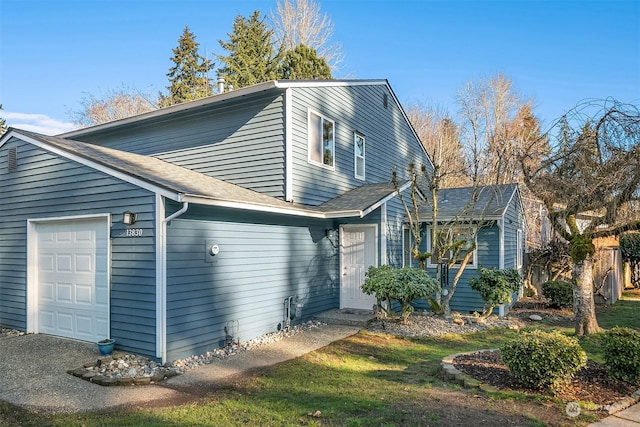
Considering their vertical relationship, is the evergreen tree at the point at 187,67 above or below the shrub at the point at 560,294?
above

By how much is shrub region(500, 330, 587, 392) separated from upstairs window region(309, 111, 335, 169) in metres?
6.59

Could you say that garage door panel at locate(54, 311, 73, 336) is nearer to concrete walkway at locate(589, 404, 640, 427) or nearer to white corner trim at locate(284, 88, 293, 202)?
white corner trim at locate(284, 88, 293, 202)

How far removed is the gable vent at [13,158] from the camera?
8086mm

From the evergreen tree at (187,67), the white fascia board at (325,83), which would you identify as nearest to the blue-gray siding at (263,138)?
the white fascia board at (325,83)

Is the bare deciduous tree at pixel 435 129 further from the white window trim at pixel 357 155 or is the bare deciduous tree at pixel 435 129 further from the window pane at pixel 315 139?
the window pane at pixel 315 139

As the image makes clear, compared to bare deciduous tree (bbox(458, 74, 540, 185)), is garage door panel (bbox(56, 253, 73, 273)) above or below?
below

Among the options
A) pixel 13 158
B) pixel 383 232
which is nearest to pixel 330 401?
pixel 383 232

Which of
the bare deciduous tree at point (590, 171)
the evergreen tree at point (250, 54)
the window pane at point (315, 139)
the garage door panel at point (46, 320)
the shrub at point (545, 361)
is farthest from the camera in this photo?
the evergreen tree at point (250, 54)

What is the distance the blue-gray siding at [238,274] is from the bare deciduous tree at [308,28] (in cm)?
1656

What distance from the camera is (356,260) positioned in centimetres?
1052

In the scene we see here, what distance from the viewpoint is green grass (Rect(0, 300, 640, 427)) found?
4070mm

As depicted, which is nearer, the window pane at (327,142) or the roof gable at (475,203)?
the roof gable at (475,203)

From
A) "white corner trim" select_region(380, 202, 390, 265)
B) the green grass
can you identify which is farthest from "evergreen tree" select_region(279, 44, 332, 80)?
the green grass

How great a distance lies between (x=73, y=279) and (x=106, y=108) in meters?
21.8
